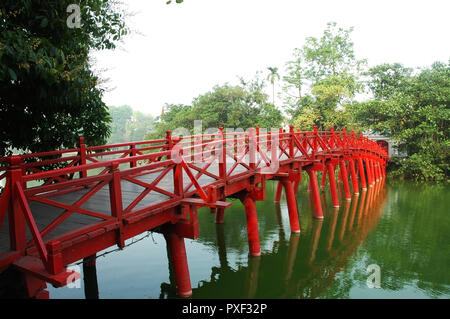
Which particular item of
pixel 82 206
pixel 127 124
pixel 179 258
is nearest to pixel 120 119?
pixel 127 124

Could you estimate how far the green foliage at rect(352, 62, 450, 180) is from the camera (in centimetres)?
2319

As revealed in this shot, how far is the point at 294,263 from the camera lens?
9492 mm

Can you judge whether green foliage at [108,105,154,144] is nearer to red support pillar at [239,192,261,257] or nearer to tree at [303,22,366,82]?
tree at [303,22,366,82]

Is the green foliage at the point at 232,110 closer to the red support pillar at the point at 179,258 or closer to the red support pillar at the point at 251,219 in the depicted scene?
the red support pillar at the point at 251,219

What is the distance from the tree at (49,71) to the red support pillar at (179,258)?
347 cm

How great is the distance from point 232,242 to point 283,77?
28.4m

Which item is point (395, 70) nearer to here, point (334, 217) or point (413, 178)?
point (413, 178)

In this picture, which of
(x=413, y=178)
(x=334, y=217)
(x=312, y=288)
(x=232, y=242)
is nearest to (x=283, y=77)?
(x=413, y=178)

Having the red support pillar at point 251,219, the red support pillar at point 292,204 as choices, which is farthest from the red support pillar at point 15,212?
the red support pillar at point 292,204

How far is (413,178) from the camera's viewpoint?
25547mm

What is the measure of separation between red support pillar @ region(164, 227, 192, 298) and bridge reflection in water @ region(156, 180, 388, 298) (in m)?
0.76

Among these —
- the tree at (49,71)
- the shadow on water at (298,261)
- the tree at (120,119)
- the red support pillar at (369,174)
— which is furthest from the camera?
the tree at (120,119)

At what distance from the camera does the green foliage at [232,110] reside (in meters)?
28.8

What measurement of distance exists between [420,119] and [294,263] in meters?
20.0
